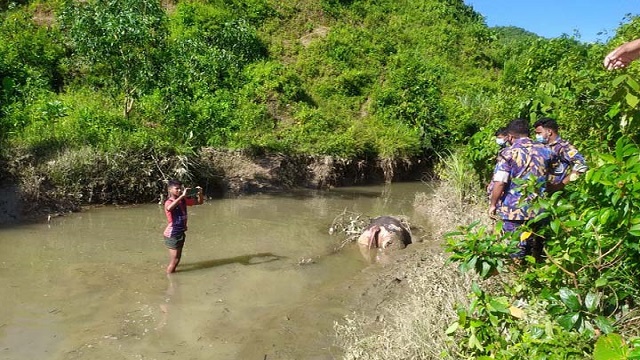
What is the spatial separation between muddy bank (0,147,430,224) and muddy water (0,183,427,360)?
43 centimetres

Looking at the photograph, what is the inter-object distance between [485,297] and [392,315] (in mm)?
2580

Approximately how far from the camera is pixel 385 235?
901 centimetres

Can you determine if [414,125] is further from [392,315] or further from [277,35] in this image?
[392,315]

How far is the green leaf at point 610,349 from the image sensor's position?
195cm

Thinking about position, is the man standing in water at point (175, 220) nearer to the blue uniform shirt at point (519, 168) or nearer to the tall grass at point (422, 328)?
the tall grass at point (422, 328)

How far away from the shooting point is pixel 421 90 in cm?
1895

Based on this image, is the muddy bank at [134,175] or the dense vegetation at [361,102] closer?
the dense vegetation at [361,102]

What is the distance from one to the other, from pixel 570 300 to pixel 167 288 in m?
5.25

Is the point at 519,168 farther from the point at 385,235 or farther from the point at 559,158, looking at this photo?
the point at 385,235

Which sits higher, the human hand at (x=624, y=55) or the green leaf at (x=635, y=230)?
the human hand at (x=624, y=55)

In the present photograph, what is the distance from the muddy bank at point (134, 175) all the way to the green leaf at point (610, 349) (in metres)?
9.43

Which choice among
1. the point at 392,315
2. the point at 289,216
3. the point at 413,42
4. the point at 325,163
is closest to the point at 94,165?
the point at 289,216

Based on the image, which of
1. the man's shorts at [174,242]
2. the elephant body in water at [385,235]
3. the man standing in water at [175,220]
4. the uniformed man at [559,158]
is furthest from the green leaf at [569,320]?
the elephant body in water at [385,235]

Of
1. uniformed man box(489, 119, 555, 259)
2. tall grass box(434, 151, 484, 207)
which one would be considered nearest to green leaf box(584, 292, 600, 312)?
uniformed man box(489, 119, 555, 259)
